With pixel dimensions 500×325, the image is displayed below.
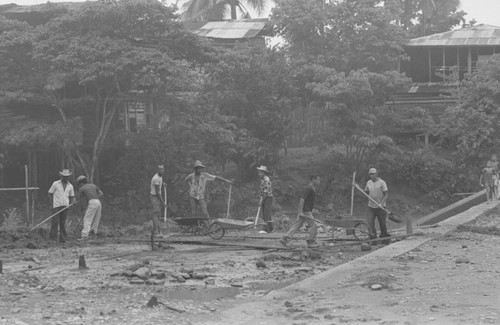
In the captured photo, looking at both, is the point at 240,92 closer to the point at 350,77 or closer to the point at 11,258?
the point at 350,77

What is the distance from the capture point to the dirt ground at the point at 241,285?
7.81 metres

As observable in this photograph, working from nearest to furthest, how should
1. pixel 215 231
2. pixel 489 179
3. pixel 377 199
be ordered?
pixel 377 199
pixel 215 231
pixel 489 179

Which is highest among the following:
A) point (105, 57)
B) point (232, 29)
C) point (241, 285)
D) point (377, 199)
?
point (232, 29)

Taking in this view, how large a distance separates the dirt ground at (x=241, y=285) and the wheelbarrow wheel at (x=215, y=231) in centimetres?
115

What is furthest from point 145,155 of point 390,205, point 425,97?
point 425,97

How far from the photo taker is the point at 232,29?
130 ft

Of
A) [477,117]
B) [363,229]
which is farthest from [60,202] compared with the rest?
[477,117]

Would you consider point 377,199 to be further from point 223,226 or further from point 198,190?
point 198,190

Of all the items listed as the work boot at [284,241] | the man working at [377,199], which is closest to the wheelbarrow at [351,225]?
the man working at [377,199]

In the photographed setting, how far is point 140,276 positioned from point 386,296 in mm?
3758

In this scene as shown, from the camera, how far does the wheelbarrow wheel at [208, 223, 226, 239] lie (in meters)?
15.9

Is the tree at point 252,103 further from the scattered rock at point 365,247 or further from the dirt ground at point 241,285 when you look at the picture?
the scattered rock at point 365,247

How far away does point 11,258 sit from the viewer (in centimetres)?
1338

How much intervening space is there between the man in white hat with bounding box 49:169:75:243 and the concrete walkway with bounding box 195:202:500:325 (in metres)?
7.70
